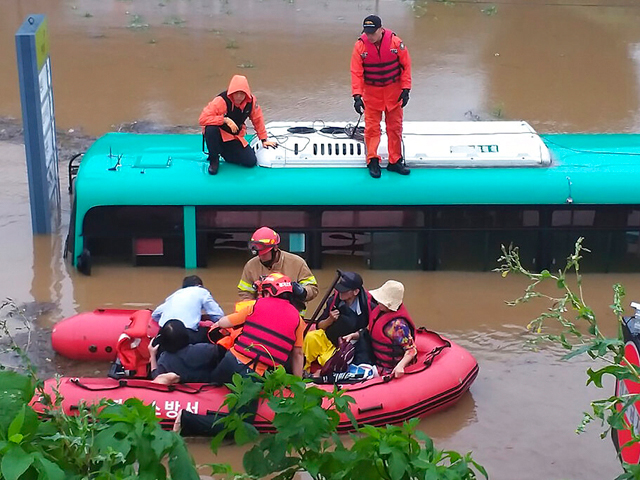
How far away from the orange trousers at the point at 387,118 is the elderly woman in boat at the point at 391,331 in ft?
8.64

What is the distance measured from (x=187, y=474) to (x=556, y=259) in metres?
6.65

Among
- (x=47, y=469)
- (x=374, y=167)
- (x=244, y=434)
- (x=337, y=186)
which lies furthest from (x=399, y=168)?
(x=47, y=469)

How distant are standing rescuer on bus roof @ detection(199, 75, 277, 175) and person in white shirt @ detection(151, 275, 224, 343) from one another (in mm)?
2328

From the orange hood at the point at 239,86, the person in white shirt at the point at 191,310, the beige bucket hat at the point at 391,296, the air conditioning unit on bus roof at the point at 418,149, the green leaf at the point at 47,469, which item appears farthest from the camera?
the air conditioning unit on bus roof at the point at 418,149

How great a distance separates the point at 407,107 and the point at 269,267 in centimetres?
878

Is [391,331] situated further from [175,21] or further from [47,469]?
[175,21]

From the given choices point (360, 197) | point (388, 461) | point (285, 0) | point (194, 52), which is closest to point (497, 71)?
point (194, 52)

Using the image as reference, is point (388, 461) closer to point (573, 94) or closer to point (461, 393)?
point (461, 393)

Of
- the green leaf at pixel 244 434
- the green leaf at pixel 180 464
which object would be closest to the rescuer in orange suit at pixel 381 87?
the green leaf at pixel 244 434

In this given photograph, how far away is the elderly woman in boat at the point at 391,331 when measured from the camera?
7262 mm

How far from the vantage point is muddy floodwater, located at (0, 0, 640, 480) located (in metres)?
7.70

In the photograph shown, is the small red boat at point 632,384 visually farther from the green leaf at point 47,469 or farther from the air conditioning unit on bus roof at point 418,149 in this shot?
the air conditioning unit on bus roof at point 418,149

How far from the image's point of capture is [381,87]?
9695 mm

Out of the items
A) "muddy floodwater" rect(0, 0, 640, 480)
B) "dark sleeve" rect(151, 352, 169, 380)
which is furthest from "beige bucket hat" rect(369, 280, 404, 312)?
"dark sleeve" rect(151, 352, 169, 380)
